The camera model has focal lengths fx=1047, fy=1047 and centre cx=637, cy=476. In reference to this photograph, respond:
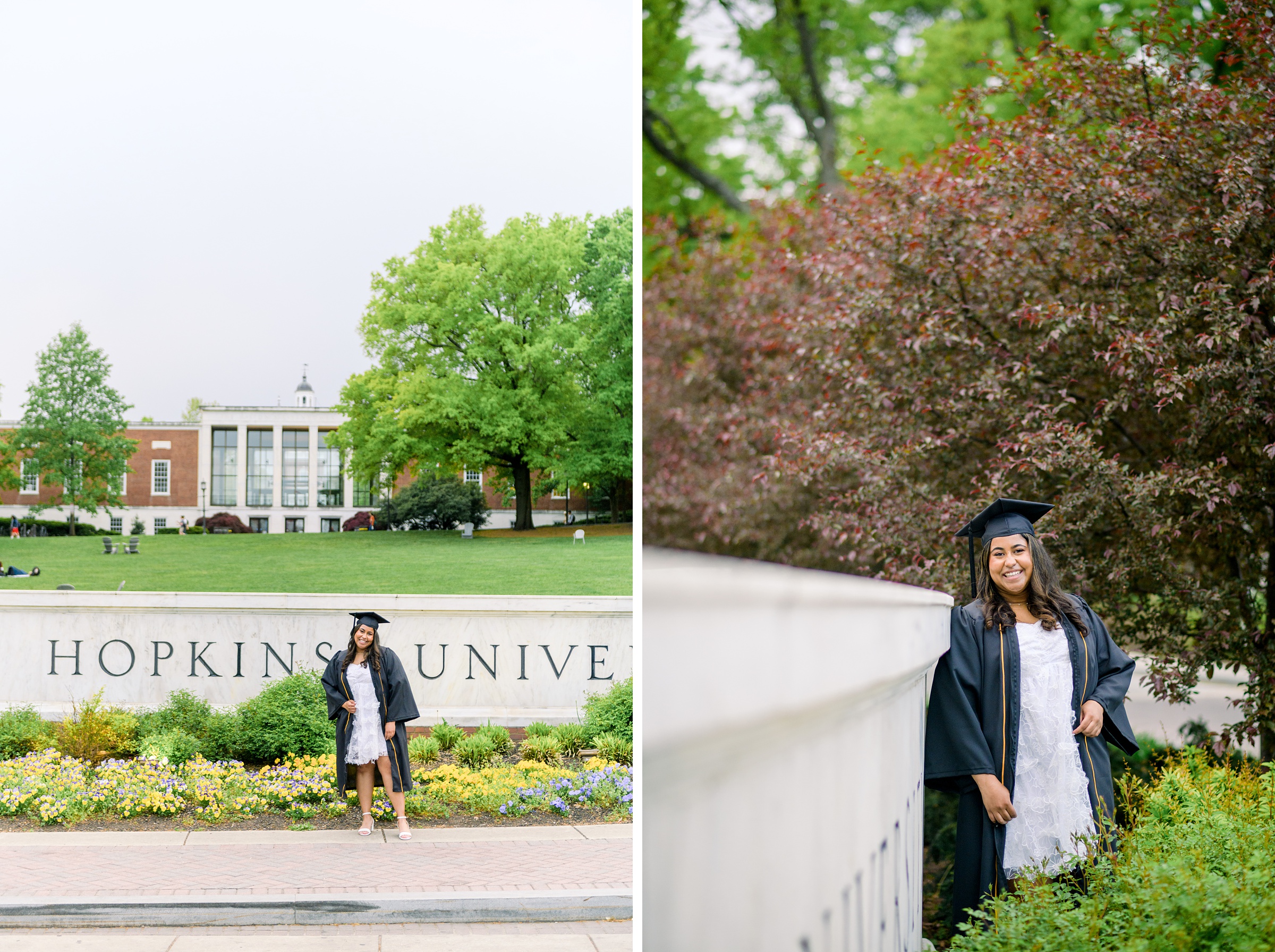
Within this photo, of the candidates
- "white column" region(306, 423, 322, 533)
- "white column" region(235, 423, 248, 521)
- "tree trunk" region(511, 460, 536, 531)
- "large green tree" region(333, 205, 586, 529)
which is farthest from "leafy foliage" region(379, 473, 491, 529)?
"white column" region(235, 423, 248, 521)

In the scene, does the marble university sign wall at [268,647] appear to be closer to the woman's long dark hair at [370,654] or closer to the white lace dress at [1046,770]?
the woman's long dark hair at [370,654]

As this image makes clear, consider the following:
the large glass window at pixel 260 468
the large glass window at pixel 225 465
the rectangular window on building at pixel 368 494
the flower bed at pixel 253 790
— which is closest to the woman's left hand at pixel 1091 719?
the flower bed at pixel 253 790

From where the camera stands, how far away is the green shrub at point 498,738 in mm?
8891

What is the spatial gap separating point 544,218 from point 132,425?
522 cm

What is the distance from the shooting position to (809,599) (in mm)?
1565

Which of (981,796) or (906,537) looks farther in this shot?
(906,537)

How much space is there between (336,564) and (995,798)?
953cm

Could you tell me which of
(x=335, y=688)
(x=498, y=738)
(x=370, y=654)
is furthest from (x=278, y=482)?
(x=370, y=654)

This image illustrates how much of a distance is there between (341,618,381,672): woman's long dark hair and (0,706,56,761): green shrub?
10.9 feet

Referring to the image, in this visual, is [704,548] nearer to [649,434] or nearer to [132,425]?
[649,434]

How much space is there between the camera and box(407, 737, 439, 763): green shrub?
869 centimetres

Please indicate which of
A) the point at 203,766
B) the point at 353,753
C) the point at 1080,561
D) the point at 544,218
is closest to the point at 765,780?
the point at 1080,561

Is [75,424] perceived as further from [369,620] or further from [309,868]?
[309,868]

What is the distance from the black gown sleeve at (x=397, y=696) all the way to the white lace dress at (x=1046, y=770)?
4222mm
